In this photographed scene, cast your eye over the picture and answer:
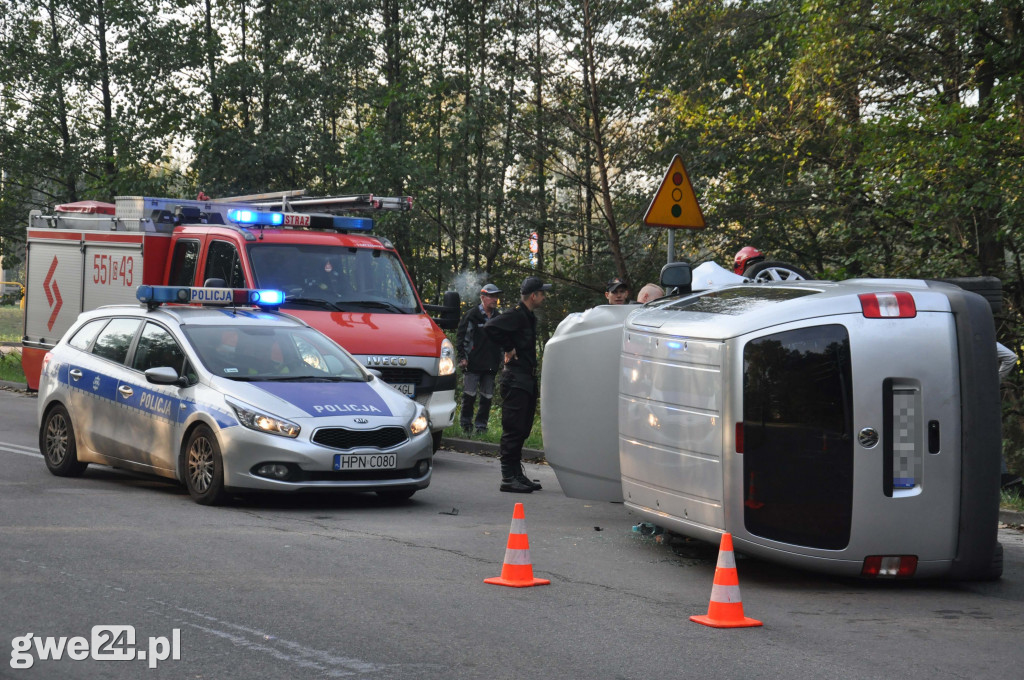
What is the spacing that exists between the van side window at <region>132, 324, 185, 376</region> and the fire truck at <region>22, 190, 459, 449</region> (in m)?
2.37

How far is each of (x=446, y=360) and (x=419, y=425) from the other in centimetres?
359

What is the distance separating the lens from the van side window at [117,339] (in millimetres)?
10758

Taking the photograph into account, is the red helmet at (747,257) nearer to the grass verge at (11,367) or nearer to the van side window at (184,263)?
the van side window at (184,263)

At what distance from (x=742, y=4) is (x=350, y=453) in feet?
45.7

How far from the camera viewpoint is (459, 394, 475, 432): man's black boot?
52.3 feet

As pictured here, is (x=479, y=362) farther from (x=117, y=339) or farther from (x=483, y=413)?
(x=117, y=339)

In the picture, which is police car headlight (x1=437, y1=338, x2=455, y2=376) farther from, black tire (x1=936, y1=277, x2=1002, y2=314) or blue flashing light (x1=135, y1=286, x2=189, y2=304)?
black tire (x1=936, y1=277, x2=1002, y2=314)

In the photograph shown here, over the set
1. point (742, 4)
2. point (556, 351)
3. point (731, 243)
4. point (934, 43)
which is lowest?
point (556, 351)

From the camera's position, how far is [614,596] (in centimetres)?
668

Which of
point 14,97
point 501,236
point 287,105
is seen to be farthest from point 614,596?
point 14,97

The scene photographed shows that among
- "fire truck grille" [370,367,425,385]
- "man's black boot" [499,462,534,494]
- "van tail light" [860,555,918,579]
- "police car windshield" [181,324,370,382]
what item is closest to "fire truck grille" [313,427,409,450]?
"police car windshield" [181,324,370,382]

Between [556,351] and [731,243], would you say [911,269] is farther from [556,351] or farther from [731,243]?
[556,351]

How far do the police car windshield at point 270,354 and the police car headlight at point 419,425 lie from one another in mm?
727

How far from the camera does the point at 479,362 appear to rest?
52.5ft
